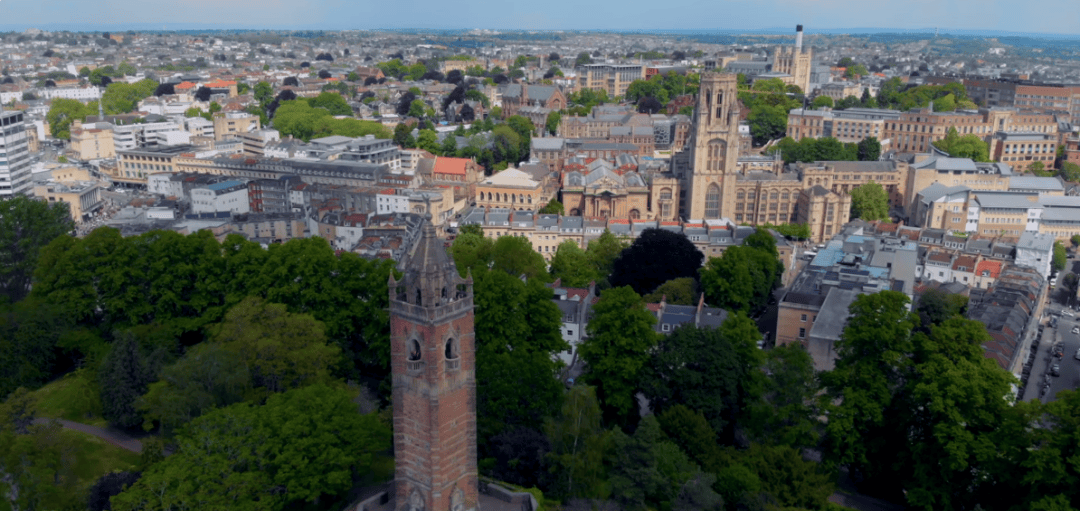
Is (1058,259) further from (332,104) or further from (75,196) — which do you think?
(332,104)

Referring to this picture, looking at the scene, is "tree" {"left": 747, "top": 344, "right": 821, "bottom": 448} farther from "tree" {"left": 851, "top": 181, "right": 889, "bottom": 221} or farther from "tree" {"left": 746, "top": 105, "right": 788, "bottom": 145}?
"tree" {"left": 746, "top": 105, "right": 788, "bottom": 145}

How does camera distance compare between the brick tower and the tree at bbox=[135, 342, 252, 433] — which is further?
the tree at bbox=[135, 342, 252, 433]

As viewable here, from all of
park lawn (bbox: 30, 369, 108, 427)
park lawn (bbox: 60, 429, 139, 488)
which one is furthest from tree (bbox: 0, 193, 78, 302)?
park lawn (bbox: 60, 429, 139, 488)

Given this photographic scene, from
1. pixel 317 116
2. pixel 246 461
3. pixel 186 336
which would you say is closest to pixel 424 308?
pixel 246 461

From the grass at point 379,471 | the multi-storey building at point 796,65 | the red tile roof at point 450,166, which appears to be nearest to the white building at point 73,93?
the red tile roof at point 450,166

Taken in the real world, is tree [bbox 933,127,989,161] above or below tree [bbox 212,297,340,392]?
above

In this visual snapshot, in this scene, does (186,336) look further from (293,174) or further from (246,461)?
(293,174)
